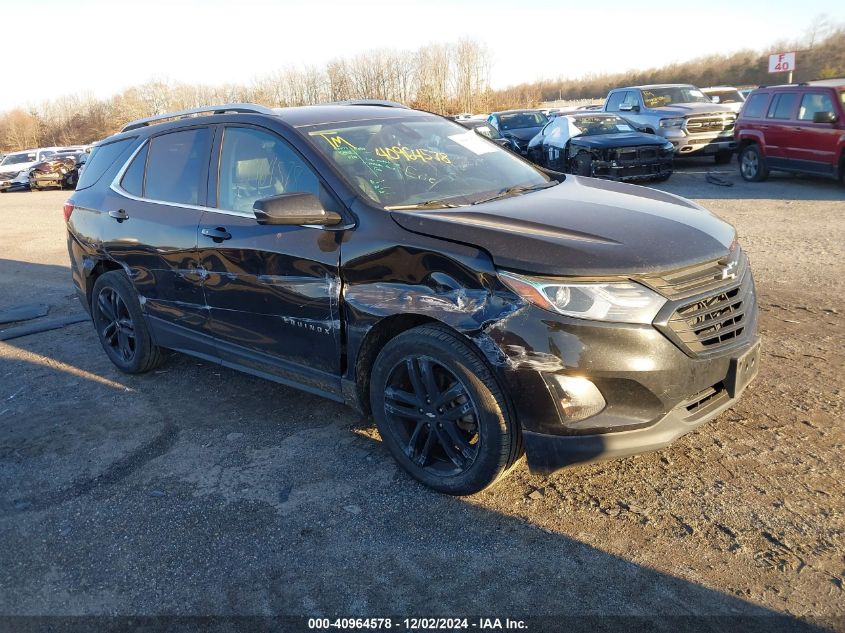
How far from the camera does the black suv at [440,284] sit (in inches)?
118

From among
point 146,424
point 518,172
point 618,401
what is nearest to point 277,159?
point 518,172

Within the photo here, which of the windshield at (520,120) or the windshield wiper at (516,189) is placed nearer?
the windshield wiper at (516,189)

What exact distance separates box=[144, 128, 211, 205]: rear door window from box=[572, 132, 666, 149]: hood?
10.4 m

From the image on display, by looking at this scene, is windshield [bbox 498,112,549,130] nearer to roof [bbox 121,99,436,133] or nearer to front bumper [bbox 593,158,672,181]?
front bumper [bbox 593,158,672,181]

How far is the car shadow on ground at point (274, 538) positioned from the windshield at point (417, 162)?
4.79ft

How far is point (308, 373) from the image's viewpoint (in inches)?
157

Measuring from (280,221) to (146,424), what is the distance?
6.20ft

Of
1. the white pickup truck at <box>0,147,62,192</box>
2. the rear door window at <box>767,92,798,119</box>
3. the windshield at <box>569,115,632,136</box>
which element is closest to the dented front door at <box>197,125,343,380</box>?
the windshield at <box>569,115,632,136</box>

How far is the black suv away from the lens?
3.00m

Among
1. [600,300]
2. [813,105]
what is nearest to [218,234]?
[600,300]

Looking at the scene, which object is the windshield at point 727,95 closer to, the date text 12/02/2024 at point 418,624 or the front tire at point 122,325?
the front tire at point 122,325

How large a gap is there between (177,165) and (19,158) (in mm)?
30910

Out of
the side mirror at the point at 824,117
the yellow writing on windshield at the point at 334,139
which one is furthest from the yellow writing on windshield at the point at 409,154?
the side mirror at the point at 824,117

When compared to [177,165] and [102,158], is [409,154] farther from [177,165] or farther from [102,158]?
[102,158]
